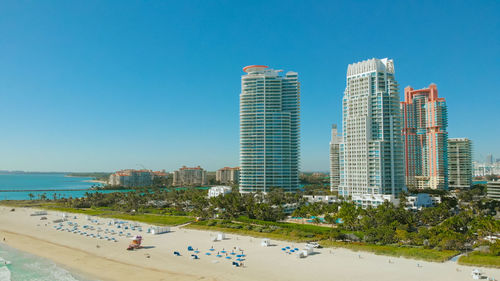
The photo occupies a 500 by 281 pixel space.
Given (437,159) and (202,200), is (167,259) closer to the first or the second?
(202,200)

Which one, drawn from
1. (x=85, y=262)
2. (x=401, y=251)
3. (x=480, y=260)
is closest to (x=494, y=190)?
(x=480, y=260)

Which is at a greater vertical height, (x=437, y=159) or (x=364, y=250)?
(x=437, y=159)

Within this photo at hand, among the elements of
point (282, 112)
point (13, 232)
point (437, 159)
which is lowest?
point (13, 232)

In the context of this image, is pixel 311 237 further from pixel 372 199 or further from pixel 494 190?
pixel 494 190

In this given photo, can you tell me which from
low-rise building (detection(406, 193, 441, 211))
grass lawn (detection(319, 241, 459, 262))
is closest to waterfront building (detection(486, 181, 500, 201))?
low-rise building (detection(406, 193, 441, 211))

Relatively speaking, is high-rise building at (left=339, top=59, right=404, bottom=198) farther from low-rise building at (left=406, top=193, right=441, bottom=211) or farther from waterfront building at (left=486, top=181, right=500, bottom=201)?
waterfront building at (left=486, top=181, right=500, bottom=201)

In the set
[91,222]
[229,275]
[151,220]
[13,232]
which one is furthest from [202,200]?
[229,275]

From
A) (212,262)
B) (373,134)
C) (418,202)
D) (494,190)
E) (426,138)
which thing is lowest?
(212,262)
